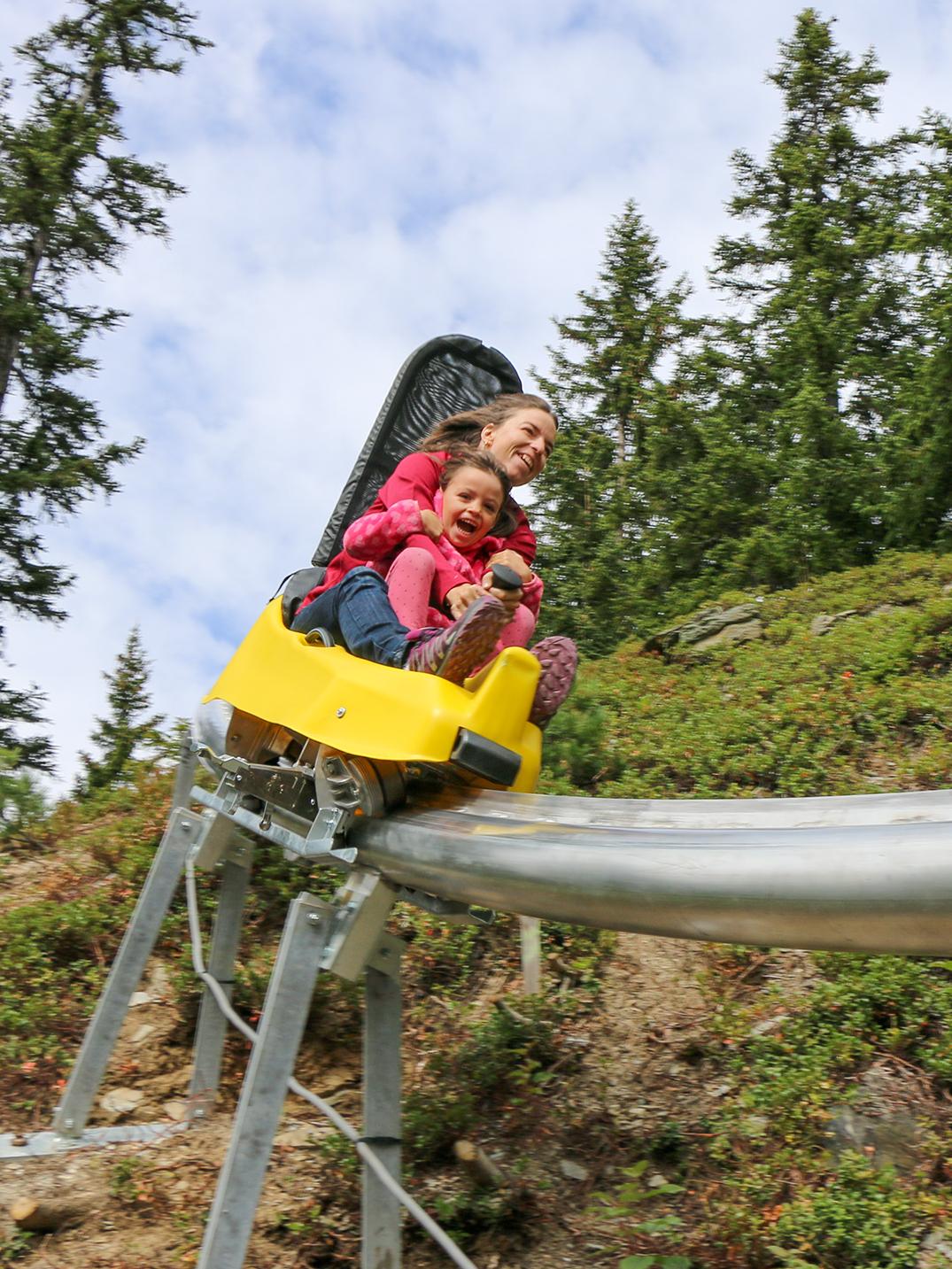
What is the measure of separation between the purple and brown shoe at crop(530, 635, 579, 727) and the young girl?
0.58 feet

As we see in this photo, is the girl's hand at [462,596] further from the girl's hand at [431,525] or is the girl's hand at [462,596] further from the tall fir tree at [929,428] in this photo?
the tall fir tree at [929,428]

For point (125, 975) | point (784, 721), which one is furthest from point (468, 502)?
point (784, 721)

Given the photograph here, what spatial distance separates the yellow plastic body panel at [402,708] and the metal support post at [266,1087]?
0.37 meters

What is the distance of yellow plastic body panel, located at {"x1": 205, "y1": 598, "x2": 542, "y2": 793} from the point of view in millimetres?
2213

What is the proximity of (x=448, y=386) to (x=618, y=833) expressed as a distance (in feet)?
7.60

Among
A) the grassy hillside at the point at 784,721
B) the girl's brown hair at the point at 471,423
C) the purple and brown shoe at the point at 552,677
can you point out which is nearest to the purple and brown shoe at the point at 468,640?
the purple and brown shoe at the point at 552,677

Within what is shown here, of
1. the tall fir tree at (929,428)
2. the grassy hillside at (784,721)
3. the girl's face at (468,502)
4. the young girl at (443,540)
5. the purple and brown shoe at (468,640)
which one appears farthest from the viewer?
the tall fir tree at (929,428)

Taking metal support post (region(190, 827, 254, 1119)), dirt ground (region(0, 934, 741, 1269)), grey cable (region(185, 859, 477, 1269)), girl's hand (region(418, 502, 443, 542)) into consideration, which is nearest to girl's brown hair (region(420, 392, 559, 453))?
girl's hand (region(418, 502, 443, 542))

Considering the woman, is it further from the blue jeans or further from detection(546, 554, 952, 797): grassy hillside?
detection(546, 554, 952, 797): grassy hillside

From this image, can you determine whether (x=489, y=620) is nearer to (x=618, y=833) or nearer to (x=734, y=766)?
(x=618, y=833)

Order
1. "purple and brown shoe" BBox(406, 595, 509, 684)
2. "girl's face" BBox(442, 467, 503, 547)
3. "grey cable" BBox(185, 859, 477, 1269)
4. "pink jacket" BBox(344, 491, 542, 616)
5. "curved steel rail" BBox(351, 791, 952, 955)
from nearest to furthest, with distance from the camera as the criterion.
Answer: "curved steel rail" BBox(351, 791, 952, 955) → "grey cable" BBox(185, 859, 477, 1269) → "purple and brown shoe" BBox(406, 595, 509, 684) → "pink jacket" BBox(344, 491, 542, 616) → "girl's face" BBox(442, 467, 503, 547)

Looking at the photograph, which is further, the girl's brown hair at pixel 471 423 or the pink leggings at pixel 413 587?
the girl's brown hair at pixel 471 423

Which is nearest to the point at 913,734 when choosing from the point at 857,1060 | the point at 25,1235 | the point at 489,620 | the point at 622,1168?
the point at 857,1060

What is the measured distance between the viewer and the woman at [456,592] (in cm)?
228
